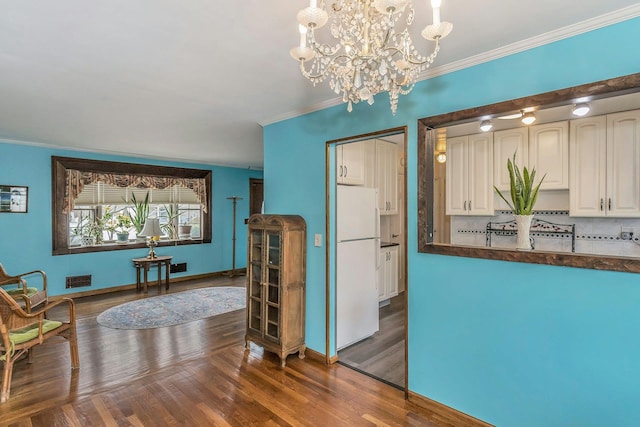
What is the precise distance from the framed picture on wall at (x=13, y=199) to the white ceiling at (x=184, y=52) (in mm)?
1729

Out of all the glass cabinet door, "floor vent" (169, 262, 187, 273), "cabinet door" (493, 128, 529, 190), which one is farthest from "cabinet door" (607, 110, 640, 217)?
"floor vent" (169, 262, 187, 273)

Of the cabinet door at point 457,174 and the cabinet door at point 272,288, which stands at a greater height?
the cabinet door at point 457,174

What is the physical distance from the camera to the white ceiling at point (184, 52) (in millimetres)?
1664

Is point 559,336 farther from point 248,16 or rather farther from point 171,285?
point 171,285

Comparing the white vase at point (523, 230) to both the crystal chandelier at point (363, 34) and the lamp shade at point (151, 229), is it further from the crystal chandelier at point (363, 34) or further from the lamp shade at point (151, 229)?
the lamp shade at point (151, 229)

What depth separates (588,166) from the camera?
3.20m

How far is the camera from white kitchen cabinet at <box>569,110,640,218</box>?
296 centimetres

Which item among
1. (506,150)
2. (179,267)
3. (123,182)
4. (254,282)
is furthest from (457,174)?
(123,182)

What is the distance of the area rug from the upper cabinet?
159 inches

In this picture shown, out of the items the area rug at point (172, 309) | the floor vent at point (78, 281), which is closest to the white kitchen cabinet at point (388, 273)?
the area rug at point (172, 309)

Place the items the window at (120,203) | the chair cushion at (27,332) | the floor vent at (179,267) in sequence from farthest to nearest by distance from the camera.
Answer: the floor vent at (179,267), the window at (120,203), the chair cushion at (27,332)

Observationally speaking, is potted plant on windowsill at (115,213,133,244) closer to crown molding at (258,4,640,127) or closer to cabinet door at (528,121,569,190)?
crown molding at (258,4,640,127)

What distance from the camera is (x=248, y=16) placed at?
1716mm

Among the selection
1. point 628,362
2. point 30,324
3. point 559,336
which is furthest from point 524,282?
point 30,324
